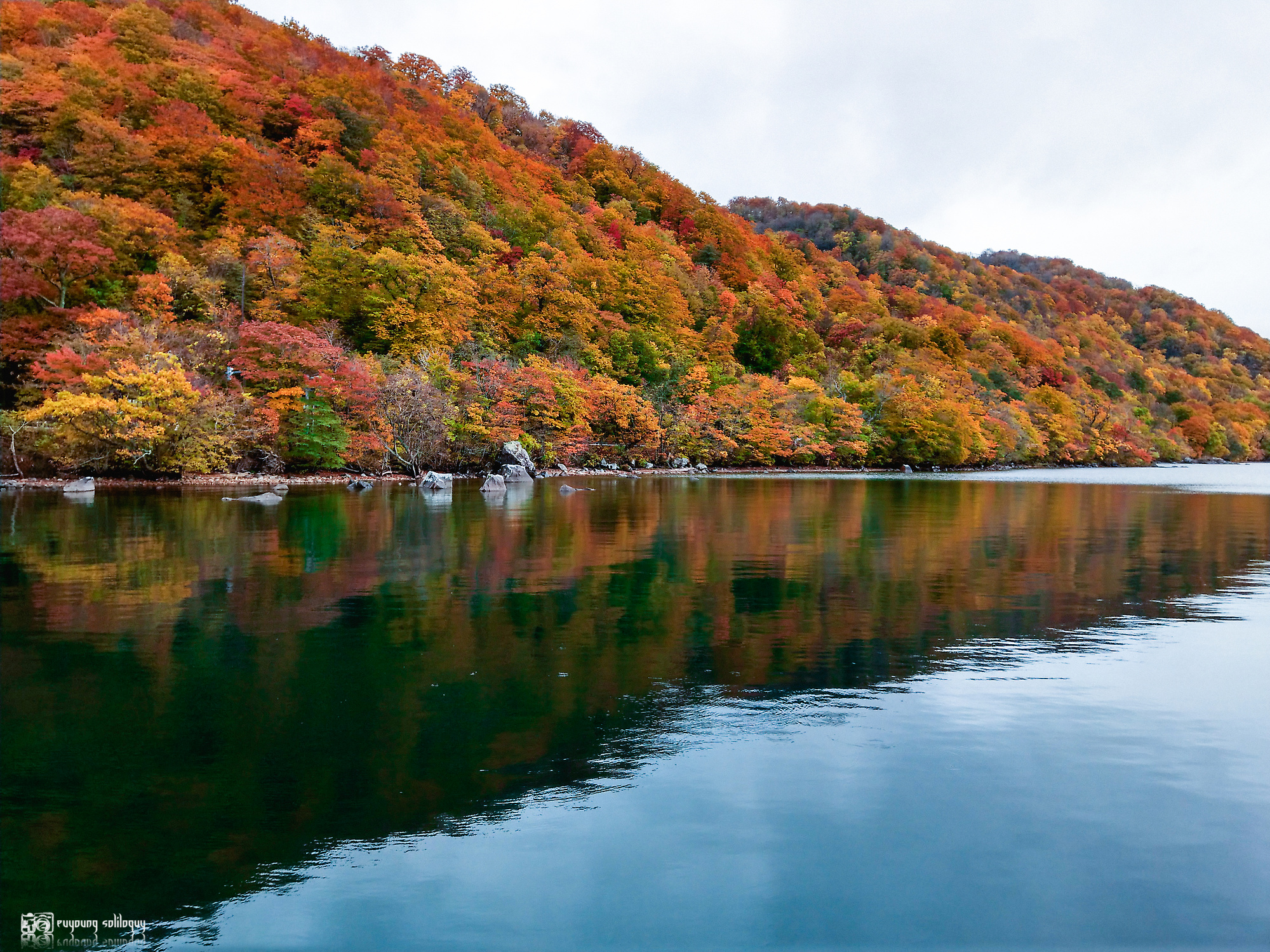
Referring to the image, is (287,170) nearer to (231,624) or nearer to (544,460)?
(544,460)

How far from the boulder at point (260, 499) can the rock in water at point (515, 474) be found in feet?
51.1

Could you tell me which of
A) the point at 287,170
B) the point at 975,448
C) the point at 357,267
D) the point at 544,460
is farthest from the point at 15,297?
the point at 975,448

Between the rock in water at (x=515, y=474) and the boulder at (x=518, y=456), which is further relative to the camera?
the boulder at (x=518, y=456)

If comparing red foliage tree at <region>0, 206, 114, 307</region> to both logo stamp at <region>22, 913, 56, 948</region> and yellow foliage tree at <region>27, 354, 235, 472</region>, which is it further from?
logo stamp at <region>22, 913, 56, 948</region>

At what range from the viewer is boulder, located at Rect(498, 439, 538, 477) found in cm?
4631

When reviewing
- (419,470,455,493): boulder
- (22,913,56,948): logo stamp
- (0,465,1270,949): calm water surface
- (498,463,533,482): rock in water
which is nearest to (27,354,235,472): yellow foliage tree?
(419,470,455,493): boulder

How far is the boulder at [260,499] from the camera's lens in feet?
92.7

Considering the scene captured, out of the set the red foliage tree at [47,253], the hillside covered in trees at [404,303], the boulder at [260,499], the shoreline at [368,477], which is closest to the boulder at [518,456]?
the shoreline at [368,477]

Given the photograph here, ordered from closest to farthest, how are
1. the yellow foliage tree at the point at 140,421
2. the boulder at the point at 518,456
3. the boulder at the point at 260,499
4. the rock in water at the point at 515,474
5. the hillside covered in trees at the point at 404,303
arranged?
1. the boulder at the point at 260,499
2. the yellow foliage tree at the point at 140,421
3. the hillside covered in trees at the point at 404,303
4. the rock in water at the point at 515,474
5. the boulder at the point at 518,456

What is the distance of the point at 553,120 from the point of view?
107 metres

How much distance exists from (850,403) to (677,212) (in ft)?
145

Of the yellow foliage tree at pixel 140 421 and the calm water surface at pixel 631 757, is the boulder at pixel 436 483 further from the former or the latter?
the calm water surface at pixel 631 757

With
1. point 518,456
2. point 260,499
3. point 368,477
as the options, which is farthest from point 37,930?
point 518,456

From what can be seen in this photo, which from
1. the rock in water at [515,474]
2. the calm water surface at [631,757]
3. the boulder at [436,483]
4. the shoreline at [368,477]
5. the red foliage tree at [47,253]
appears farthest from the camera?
the rock in water at [515,474]
